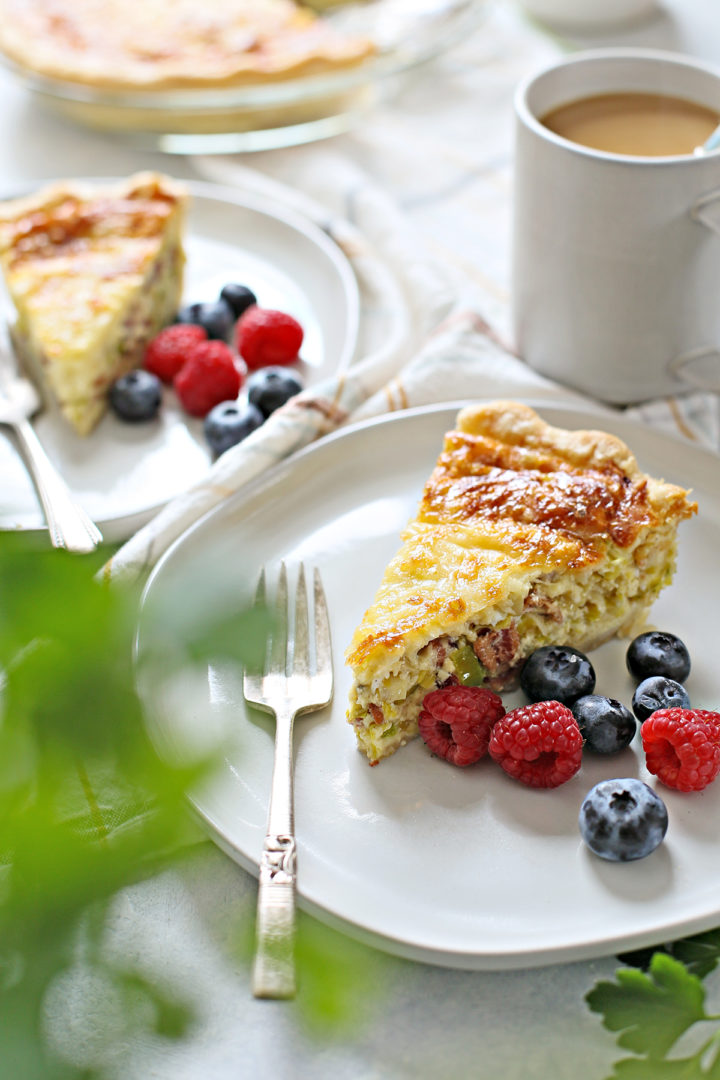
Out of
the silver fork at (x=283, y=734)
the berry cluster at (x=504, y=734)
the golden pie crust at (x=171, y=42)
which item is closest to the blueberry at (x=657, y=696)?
the berry cluster at (x=504, y=734)

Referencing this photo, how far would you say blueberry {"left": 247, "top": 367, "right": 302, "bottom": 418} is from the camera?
2.63 m

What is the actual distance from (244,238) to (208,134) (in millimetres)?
557

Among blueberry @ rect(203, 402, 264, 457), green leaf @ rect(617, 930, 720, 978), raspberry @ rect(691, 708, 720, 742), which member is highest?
raspberry @ rect(691, 708, 720, 742)

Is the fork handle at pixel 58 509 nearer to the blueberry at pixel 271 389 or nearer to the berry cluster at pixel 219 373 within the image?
the berry cluster at pixel 219 373

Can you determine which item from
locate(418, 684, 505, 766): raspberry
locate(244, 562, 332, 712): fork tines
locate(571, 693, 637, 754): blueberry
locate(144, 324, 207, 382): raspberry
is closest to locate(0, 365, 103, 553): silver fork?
locate(144, 324, 207, 382): raspberry

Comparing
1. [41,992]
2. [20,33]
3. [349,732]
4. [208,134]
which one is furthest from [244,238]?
[41,992]

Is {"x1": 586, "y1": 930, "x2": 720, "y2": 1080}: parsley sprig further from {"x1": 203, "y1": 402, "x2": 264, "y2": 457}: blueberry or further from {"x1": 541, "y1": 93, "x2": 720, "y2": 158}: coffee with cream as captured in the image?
{"x1": 541, "y1": 93, "x2": 720, "y2": 158}: coffee with cream

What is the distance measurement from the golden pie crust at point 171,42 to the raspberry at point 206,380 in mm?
1427

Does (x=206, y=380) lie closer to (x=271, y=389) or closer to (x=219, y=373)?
(x=219, y=373)

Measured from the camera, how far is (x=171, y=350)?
2.82 meters

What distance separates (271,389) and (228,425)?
175mm

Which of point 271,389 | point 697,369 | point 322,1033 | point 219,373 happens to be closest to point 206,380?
point 219,373

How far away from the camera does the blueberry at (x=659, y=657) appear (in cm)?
190

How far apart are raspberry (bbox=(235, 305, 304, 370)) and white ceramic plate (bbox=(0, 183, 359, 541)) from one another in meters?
0.07
